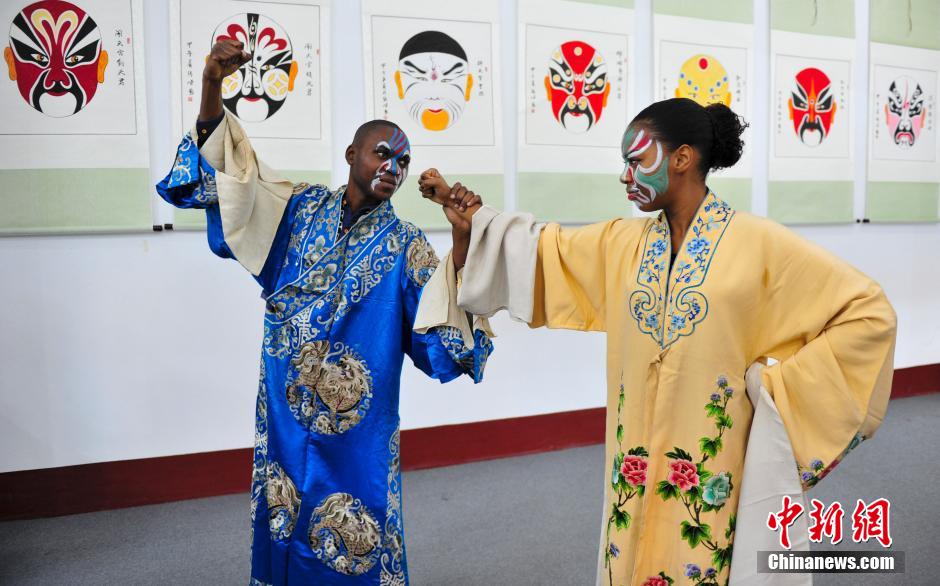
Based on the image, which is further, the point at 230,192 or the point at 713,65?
the point at 713,65

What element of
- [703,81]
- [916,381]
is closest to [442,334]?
[703,81]

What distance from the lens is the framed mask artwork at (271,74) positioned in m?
2.85

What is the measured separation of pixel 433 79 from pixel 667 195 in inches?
79.1

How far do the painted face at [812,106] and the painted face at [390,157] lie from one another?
10.2 feet

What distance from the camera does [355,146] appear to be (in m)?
1.69

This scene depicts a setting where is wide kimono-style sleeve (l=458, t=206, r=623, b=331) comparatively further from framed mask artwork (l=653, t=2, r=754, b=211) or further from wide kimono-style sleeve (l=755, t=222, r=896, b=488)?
framed mask artwork (l=653, t=2, r=754, b=211)

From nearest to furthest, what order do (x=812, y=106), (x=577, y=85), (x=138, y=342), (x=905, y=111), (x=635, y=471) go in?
1. (x=635, y=471)
2. (x=138, y=342)
3. (x=577, y=85)
4. (x=812, y=106)
5. (x=905, y=111)

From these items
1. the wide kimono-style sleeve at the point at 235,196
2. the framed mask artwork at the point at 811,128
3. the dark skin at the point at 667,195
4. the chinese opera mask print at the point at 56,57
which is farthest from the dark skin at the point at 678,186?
the framed mask artwork at the point at 811,128

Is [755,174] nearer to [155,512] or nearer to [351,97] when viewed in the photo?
[351,97]

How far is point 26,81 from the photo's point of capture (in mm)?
2693

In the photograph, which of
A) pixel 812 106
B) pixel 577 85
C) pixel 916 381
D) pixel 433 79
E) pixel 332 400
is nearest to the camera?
pixel 332 400

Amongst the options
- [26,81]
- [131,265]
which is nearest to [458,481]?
[131,265]

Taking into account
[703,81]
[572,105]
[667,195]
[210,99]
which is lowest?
[667,195]

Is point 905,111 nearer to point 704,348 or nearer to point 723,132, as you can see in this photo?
point 723,132
